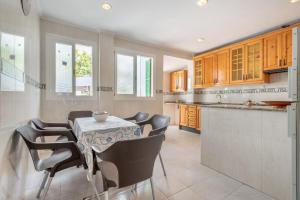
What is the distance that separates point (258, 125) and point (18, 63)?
264cm

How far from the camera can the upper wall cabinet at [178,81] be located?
5770 millimetres

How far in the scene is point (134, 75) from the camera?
3893 mm

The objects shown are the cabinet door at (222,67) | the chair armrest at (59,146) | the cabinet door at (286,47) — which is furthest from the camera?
the cabinet door at (222,67)

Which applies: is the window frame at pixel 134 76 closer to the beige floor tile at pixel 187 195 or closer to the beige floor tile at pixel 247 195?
the beige floor tile at pixel 187 195

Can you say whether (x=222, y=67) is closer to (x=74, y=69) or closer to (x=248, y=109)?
(x=248, y=109)

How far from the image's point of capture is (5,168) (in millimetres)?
1137

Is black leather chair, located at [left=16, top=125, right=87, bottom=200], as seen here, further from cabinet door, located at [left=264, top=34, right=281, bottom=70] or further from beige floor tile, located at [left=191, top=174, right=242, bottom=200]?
cabinet door, located at [left=264, top=34, right=281, bottom=70]

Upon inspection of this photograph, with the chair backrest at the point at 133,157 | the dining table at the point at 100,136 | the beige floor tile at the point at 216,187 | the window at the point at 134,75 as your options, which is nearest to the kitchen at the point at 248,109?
the beige floor tile at the point at 216,187

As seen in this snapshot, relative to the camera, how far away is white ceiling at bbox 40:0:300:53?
2.34 m

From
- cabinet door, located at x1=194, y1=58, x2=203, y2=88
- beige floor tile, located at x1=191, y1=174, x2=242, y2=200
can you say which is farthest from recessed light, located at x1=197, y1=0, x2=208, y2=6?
beige floor tile, located at x1=191, y1=174, x2=242, y2=200

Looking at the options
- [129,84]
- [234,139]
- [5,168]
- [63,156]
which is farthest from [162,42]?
[5,168]

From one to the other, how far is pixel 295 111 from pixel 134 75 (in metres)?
3.26

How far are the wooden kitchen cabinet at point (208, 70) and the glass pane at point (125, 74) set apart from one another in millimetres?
2244

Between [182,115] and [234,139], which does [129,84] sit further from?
[234,139]
